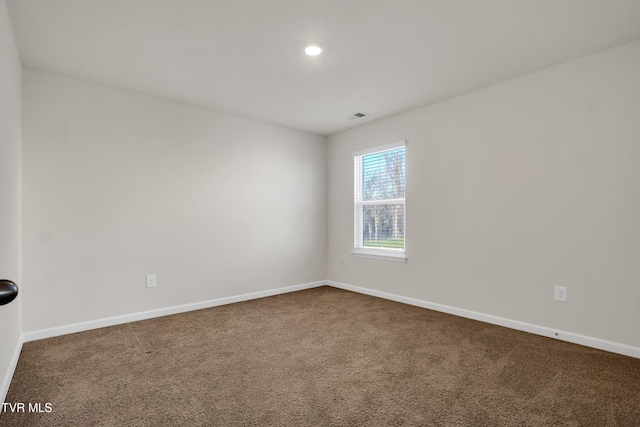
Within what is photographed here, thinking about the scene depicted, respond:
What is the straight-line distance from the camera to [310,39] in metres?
2.43

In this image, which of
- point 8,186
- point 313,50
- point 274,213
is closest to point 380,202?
point 274,213

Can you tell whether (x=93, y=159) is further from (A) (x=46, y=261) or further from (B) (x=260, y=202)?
(B) (x=260, y=202)

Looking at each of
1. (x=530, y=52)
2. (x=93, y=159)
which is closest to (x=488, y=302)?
(x=530, y=52)

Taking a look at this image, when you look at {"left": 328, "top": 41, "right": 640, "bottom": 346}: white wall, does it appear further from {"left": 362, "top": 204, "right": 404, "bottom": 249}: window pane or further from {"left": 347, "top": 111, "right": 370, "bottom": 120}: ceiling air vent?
{"left": 347, "top": 111, "right": 370, "bottom": 120}: ceiling air vent

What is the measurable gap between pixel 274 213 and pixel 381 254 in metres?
1.52

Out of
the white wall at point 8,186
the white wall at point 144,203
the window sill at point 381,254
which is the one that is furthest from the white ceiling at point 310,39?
the window sill at point 381,254

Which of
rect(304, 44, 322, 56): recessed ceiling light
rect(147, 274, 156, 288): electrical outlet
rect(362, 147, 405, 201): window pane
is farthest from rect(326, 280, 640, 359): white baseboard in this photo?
rect(304, 44, 322, 56): recessed ceiling light

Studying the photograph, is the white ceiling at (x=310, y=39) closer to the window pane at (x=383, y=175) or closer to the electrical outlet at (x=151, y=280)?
the window pane at (x=383, y=175)

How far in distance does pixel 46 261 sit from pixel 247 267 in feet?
6.54

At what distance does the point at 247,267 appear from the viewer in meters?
4.27

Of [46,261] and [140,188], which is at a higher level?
[140,188]

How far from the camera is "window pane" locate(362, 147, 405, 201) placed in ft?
13.8

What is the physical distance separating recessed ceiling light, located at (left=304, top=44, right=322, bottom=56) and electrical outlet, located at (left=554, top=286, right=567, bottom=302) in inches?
109

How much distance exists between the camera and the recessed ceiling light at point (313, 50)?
2.53 m
